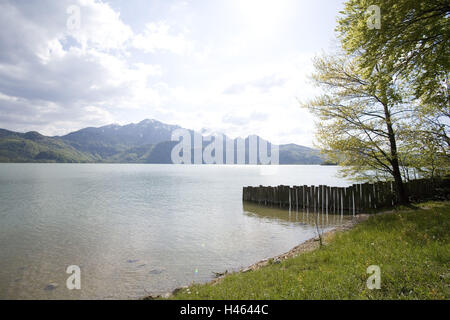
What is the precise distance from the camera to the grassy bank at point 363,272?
505 centimetres

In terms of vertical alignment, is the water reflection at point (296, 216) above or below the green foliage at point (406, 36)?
below

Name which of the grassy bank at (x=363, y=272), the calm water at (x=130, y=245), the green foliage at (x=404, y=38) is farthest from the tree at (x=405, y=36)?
the calm water at (x=130, y=245)

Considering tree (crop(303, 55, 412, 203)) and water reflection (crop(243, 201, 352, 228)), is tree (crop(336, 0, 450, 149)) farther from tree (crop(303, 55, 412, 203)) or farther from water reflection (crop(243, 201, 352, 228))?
water reflection (crop(243, 201, 352, 228))

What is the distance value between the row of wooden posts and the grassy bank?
11591 millimetres

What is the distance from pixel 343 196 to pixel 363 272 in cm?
1761

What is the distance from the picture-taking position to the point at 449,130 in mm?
14828

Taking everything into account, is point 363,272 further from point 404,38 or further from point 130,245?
point 130,245

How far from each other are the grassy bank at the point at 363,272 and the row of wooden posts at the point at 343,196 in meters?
11.6

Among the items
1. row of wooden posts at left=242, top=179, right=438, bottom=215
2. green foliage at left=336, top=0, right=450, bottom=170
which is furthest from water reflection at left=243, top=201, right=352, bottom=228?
green foliage at left=336, top=0, right=450, bottom=170

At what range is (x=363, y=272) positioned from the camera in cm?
593

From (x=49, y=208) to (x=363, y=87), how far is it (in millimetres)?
30484

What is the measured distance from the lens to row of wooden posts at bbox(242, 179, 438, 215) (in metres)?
19.7

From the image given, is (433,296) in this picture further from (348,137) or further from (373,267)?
(348,137)

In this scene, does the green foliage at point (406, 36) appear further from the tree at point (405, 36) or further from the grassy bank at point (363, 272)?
the grassy bank at point (363, 272)
